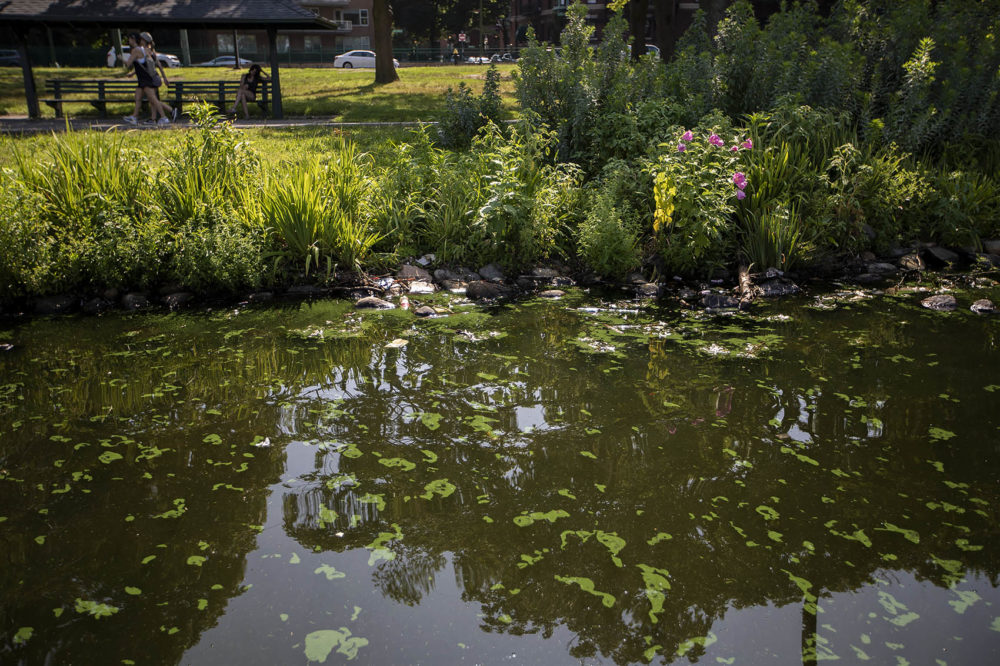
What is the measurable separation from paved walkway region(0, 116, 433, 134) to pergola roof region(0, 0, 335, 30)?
7.49 ft

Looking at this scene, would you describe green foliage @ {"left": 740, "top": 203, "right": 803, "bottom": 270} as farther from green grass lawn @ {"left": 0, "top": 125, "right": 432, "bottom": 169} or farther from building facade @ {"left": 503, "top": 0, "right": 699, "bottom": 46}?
building facade @ {"left": 503, "top": 0, "right": 699, "bottom": 46}

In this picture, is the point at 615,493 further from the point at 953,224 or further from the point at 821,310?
the point at 953,224

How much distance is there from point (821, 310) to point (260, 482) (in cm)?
592

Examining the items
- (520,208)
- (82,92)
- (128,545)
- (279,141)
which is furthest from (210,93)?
(128,545)

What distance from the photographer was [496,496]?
4.31 m

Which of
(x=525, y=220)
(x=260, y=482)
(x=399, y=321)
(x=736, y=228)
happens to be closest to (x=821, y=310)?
(x=736, y=228)

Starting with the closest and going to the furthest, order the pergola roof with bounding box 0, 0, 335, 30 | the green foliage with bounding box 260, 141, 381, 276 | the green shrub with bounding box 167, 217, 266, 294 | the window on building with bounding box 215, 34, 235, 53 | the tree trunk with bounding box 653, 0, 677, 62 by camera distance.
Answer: the green shrub with bounding box 167, 217, 266, 294 < the green foliage with bounding box 260, 141, 381, 276 < the pergola roof with bounding box 0, 0, 335, 30 < the tree trunk with bounding box 653, 0, 677, 62 < the window on building with bounding box 215, 34, 235, 53

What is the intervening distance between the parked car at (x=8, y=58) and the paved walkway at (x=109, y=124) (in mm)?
19156

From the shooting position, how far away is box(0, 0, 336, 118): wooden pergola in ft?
56.7

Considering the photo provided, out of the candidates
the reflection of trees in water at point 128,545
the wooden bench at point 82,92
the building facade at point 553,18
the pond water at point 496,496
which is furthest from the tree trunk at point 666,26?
the building facade at point 553,18

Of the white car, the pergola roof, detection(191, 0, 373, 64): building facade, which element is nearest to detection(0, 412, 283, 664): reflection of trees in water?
the pergola roof

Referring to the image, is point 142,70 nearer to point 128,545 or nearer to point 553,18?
point 128,545

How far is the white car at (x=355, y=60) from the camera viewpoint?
49.0 meters

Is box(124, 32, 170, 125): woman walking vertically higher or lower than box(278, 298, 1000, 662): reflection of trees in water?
higher
